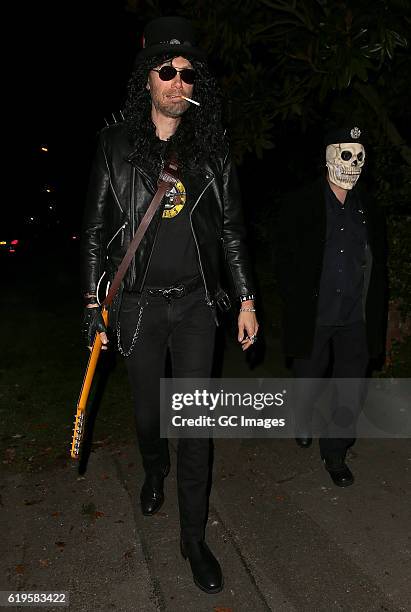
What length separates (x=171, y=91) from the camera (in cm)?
290

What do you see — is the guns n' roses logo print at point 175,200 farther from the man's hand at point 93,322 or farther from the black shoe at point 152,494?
the black shoe at point 152,494

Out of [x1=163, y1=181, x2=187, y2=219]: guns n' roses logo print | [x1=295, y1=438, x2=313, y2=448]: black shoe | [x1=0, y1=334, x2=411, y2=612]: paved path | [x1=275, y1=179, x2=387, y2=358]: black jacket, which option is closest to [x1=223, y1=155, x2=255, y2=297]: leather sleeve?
[x1=163, y1=181, x2=187, y2=219]: guns n' roses logo print

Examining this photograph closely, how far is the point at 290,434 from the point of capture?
4738mm

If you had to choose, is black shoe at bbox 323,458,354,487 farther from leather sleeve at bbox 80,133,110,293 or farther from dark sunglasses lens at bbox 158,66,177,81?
dark sunglasses lens at bbox 158,66,177,81

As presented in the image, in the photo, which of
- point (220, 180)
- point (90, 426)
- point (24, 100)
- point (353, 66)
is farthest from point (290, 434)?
point (24, 100)

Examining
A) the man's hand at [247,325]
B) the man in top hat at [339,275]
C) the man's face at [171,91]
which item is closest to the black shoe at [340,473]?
the man in top hat at [339,275]

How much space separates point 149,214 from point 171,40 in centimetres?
86

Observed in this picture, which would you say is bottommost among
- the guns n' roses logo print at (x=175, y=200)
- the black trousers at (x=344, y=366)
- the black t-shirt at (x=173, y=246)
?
the black trousers at (x=344, y=366)

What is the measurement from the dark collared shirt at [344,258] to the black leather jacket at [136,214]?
3.06 ft

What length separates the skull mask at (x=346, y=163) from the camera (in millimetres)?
3830

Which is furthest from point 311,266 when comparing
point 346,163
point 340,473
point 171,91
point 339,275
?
point 171,91

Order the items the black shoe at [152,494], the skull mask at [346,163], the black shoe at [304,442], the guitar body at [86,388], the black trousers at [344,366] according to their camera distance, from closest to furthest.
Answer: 1. the guitar body at [86,388]
2. the black shoe at [152,494]
3. the skull mask at [346,163]
4. the black trousers at [344,366]
5. the black shoe at [304,442]

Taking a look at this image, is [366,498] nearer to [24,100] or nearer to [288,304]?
[288,304]

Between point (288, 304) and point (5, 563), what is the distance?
229cm
